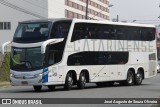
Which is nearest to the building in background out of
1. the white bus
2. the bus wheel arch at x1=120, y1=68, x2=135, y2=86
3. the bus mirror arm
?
the bus wheel arch at x1=120, y1=68, x2=135, y2=86

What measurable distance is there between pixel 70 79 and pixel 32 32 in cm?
333

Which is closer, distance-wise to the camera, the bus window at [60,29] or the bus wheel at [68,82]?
the bus window at [60,29]

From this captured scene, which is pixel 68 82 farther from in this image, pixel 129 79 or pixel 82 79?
pixel 129 79

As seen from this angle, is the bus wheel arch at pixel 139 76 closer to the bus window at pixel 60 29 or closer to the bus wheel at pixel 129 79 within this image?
the bus wheel at pixel 129 79

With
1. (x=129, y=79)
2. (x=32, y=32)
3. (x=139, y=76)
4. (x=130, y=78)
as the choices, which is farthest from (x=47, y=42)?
(x=139, y=76)

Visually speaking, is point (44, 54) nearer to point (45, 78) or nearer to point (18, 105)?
point (45, 78)

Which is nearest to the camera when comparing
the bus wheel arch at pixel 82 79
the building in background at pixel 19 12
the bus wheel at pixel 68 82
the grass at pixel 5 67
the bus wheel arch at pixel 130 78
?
the bus wheel at pixel 68 82

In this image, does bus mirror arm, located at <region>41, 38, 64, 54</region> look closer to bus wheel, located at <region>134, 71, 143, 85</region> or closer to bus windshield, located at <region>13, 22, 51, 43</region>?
bus windshield, located at <region>13, 22, 51, 43</region>

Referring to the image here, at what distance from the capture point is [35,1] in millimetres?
96750

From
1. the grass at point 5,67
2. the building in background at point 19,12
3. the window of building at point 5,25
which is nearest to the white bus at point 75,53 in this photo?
the grass at point 5,67

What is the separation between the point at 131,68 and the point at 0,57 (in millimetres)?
13969

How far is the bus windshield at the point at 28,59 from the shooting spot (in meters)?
26.1

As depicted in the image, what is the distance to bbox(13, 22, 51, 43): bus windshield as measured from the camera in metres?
26.2

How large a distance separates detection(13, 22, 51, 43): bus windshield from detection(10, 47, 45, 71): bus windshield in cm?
51
